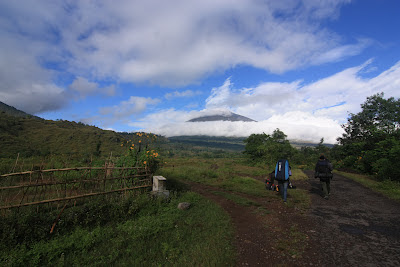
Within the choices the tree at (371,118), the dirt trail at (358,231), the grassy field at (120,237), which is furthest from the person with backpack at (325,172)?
the tree at (371,118)

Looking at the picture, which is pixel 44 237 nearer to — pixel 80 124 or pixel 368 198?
pixel 368 198

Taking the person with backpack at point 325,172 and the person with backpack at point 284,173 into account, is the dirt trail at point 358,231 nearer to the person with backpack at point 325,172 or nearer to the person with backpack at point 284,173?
the person with backpack at point 325,172

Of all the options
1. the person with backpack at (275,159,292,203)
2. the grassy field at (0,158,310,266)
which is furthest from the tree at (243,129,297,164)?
the grassy field at (0,158,310,266)

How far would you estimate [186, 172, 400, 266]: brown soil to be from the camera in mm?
3914

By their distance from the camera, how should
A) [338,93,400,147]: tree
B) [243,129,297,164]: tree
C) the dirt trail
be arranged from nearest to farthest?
the dirt trail, [338,93,400,147]: tree, [243,129,297,164]: tree

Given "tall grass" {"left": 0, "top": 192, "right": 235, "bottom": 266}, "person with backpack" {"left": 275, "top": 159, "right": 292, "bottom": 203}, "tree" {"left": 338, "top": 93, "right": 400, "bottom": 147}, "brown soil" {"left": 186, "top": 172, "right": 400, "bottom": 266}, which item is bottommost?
"tall grass" {"left": 0, "top": 192, "right": 235, "bottom": 266}

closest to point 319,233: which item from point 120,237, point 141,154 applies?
point 120,237

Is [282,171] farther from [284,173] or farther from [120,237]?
[120,237]

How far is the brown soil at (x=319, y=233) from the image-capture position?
12.8ft

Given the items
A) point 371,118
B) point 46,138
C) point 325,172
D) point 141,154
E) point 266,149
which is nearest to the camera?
point 325,172

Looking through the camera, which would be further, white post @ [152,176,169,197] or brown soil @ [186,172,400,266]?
white post @ [152,176,169,197]

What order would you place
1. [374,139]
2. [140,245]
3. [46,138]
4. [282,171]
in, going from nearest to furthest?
[140,245], [282,171], [374,139], [46,138]

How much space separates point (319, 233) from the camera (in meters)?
5.06

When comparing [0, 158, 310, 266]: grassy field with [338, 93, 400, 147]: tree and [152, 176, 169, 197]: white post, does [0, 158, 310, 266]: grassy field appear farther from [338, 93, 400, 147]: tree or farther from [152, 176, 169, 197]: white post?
[338, 93, 400, 147]: tree
